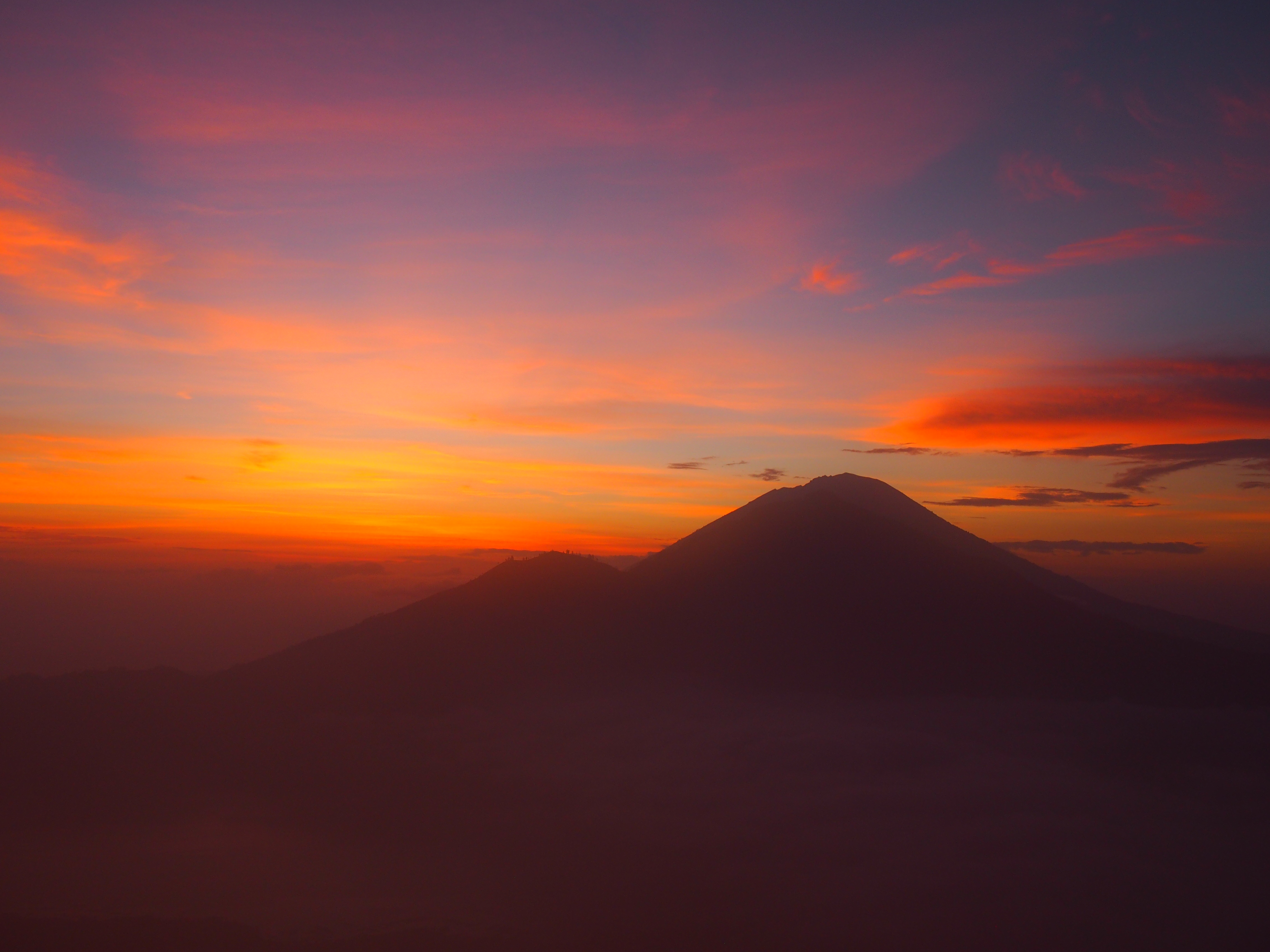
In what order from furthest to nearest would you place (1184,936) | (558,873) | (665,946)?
(558,873) < (665,946) < (1184,936)

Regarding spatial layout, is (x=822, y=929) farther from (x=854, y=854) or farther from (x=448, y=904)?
(x=448, y=904)

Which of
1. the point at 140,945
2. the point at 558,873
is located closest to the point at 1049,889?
the point at 558,873

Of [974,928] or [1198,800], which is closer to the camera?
[974,928]

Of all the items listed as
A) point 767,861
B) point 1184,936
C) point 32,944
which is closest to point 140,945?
point 32,944

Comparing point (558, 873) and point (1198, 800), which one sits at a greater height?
point (1198, 800)

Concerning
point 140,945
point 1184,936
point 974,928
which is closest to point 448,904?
point 140,945

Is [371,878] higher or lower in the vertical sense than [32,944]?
higher

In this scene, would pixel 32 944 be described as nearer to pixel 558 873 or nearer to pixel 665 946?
pixel 558 873

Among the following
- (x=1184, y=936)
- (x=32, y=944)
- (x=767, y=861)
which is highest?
(x=767, y=861)

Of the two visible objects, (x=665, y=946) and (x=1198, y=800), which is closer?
(x=665, y=946)

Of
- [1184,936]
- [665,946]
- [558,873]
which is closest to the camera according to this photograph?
[1184,936]
